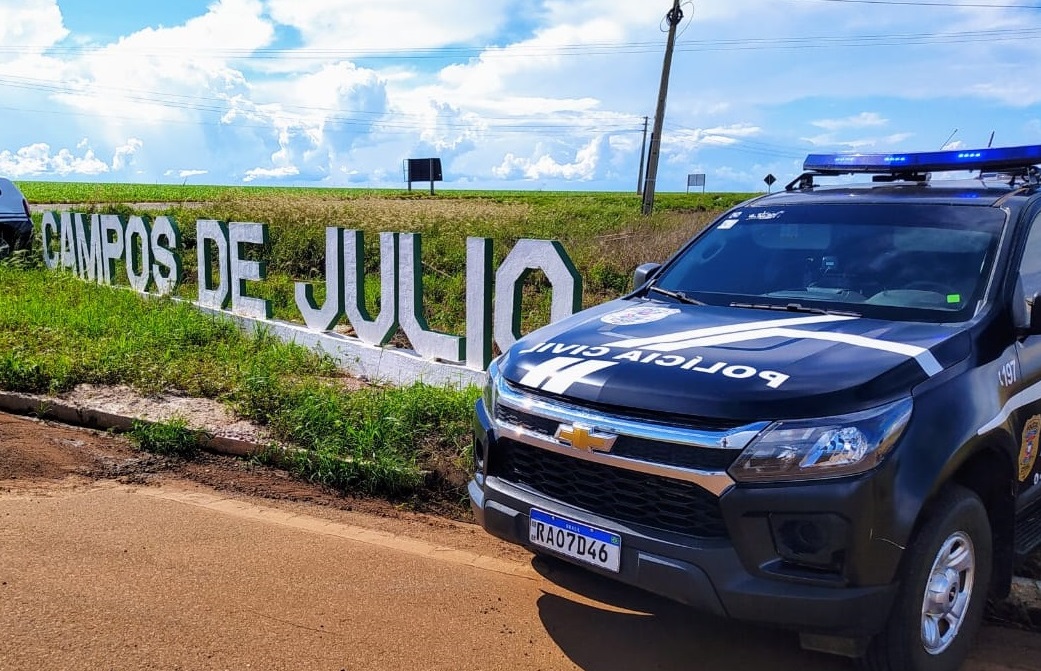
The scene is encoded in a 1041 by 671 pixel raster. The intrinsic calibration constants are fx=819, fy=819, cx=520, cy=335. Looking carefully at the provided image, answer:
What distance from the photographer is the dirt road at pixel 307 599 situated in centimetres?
321

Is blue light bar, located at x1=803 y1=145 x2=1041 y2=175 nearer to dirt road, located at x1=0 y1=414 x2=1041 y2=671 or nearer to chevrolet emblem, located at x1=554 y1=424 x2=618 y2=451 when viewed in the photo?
dirt road, located at x1=0 y1=414 x2=1041 y2=671

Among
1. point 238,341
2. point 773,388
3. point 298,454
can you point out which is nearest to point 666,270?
point 773,388

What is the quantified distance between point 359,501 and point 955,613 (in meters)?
3.29

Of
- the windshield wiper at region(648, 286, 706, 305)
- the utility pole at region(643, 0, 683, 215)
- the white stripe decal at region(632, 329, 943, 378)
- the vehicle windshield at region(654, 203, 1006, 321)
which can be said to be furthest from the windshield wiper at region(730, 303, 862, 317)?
the utility pole at region(643, 0, 683, 215)

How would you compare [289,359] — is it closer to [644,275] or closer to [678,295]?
[644,275]

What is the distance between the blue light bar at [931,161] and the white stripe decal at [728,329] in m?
1.60

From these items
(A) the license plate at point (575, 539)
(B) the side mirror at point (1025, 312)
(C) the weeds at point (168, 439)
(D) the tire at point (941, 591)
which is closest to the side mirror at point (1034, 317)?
(B) the side mirror at point (1025, 312)

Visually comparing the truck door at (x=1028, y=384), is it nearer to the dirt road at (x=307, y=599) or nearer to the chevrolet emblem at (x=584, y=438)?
the dirt road at (x=307, y=599)

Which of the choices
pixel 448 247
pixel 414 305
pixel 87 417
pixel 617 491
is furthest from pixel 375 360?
pixel 448 247

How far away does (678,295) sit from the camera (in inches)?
161

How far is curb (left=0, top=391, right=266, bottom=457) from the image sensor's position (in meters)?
5.71

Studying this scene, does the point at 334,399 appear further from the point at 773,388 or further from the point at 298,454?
the point at 773,388

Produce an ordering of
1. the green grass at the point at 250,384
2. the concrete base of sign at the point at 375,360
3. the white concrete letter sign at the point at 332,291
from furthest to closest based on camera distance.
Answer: the white concrete letter sign at the point at 332,291, the concrete base of sign at the point at 375,360, the green grass at the point at 250,384

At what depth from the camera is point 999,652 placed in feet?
11.1
